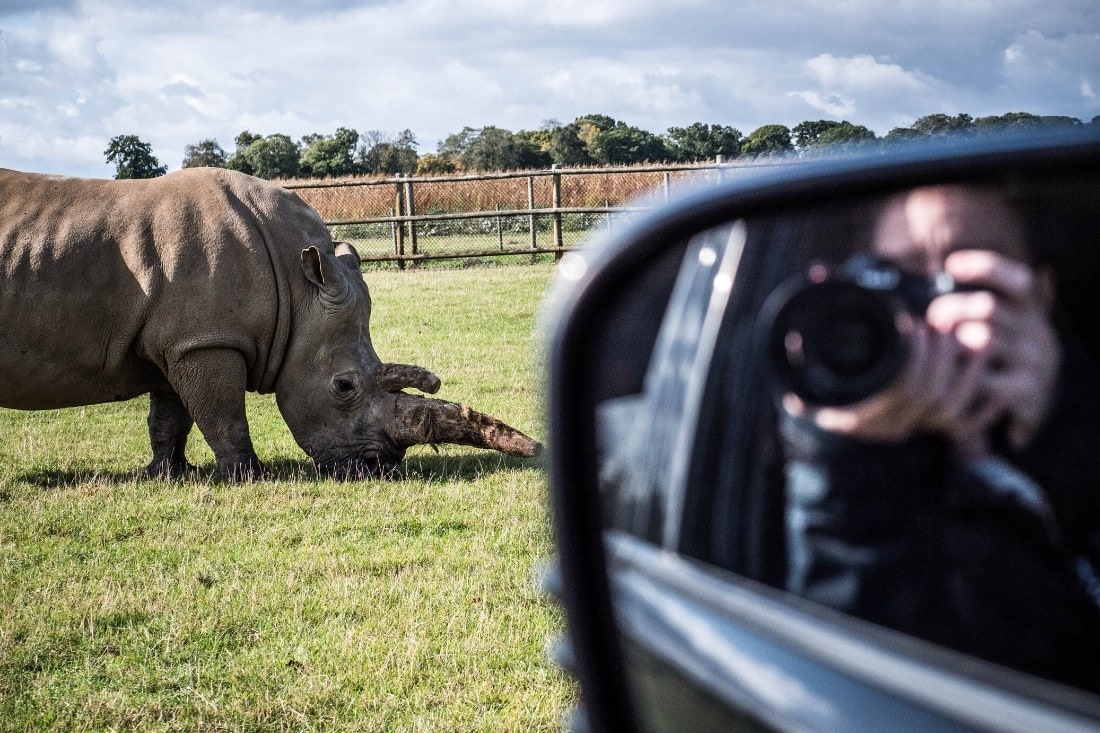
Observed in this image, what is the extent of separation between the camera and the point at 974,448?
111 centimetres

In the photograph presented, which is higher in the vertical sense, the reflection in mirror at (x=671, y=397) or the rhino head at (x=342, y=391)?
the reflection in mirror at (x=671, y=397)

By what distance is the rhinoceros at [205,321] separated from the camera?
707 cm

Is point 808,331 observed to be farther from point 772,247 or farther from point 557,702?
point 557,702

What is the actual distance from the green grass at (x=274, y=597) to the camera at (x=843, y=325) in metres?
2.05

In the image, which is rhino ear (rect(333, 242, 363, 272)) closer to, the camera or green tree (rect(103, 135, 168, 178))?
the camera

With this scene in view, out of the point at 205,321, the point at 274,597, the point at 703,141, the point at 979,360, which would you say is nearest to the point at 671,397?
the point at 979,360

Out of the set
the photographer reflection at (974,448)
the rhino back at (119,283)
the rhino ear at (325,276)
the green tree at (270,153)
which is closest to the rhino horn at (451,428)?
the rhino ear at (325,276)

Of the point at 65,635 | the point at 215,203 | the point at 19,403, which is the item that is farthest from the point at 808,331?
the point at 19,403

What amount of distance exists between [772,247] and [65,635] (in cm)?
403

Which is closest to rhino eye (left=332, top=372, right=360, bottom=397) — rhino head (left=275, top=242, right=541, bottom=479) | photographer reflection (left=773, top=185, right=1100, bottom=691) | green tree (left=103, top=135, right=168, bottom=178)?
rhino head (left=275, top=242, right=541, bottom=479)

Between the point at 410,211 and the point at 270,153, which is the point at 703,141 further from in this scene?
the point at 270,153

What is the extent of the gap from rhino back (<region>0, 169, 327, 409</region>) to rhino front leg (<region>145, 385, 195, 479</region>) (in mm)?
487

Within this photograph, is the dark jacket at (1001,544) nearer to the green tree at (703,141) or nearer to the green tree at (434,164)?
the green tree at (703,141)

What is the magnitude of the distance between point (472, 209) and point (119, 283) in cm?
1873
